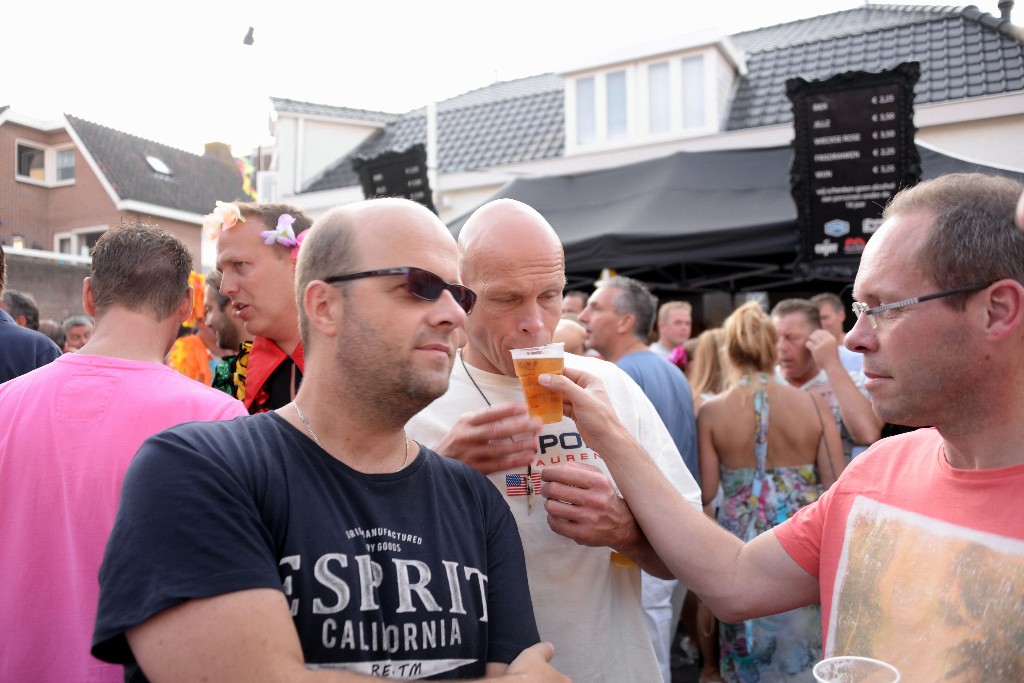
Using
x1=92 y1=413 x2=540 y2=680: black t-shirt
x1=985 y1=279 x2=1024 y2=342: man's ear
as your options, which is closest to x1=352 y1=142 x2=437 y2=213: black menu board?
x1=92 y1=413 x2=540 y2=680: black t-shirt

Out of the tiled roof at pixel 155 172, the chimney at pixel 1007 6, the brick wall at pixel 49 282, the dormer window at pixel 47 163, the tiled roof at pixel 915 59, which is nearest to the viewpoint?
the chimney at pixel 1007 6

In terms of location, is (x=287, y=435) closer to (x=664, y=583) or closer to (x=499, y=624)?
(x=499, y=624)

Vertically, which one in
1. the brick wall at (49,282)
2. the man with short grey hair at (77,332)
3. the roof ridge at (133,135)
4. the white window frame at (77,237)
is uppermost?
the roof ridge at (133,135)

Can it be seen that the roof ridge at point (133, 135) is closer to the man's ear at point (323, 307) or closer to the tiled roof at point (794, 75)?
the tiled roof at point (794, 75)

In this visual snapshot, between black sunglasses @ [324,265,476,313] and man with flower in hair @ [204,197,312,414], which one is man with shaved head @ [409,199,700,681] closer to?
black sunglasses @ [324,265,476,313]

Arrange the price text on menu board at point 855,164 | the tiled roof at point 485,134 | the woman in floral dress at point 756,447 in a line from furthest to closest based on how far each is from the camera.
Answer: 1. the tiled roof at point 485,134
2. the price text on menu board at point 855,164
3. the woman in floral dress at point 756,447

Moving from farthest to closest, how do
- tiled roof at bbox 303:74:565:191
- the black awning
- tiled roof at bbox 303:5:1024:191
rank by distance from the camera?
tiled roof at bbox 303:74:565:191 → tiled roof at bbox 303:5:1024:191 → the black awning

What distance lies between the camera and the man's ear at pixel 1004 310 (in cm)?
163

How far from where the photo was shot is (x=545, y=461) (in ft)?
7.38

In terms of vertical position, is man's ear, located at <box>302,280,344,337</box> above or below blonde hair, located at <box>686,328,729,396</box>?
above

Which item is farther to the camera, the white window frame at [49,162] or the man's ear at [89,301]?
the white window frame at [49,162]

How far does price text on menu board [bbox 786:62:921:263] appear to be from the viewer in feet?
20.2

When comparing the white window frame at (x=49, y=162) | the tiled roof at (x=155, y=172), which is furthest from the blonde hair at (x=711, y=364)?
the white window frame at (x=49, y=162)

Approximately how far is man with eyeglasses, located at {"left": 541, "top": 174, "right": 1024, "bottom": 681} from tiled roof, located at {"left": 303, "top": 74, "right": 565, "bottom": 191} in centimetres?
1339
